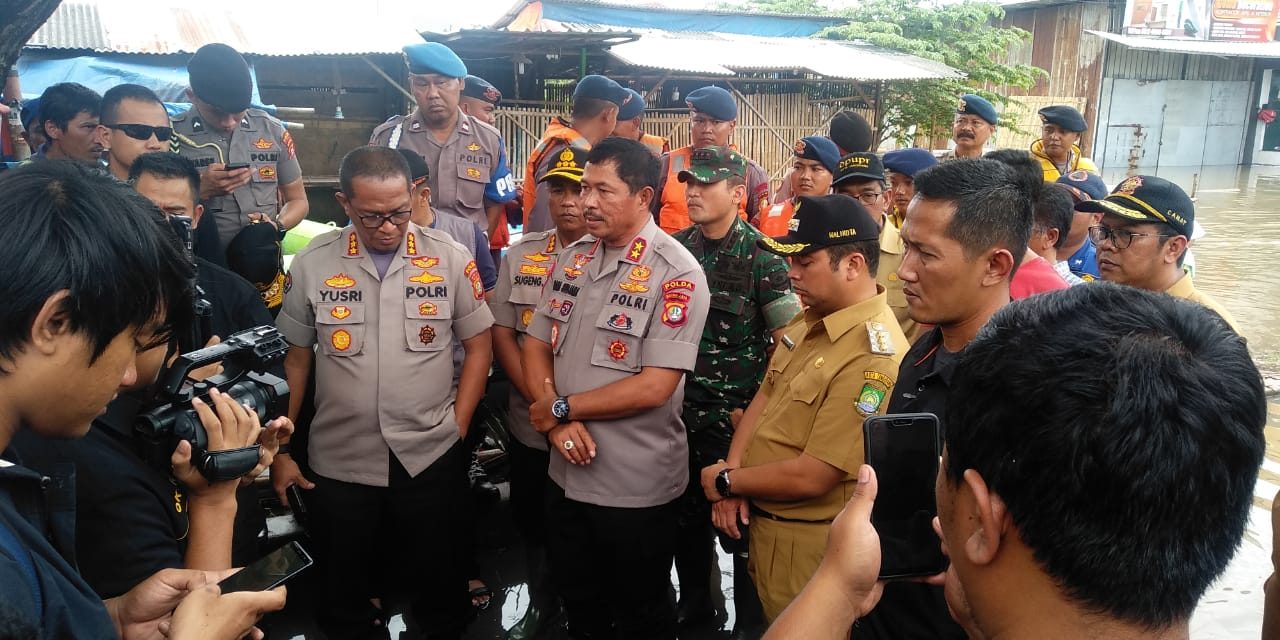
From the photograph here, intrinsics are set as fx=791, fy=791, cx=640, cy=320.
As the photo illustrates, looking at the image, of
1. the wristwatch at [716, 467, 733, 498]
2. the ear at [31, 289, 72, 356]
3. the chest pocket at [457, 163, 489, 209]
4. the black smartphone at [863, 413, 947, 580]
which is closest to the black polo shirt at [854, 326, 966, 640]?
the black smartphone at [863, 413, 947, 580]

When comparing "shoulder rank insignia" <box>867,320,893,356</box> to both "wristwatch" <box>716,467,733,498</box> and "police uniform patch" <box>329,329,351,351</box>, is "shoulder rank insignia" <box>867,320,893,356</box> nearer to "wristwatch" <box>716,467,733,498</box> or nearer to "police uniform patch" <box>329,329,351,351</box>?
"wristwatch" <box>716,467,733,498</box>

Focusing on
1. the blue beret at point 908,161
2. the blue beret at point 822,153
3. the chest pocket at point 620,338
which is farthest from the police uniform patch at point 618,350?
the blue beret at point 908,161

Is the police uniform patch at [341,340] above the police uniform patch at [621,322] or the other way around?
the other way around

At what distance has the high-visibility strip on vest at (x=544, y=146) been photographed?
470 cm

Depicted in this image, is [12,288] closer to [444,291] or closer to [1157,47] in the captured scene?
[444,291]

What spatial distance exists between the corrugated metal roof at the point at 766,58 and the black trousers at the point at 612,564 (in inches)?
356

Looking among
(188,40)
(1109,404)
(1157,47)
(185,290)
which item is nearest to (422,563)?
(185,290)

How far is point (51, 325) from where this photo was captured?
1243 mm

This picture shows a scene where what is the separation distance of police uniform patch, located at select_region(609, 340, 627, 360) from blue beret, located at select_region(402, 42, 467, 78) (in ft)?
7.02

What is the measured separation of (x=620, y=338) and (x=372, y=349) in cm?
98

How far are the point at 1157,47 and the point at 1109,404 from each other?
25609mm

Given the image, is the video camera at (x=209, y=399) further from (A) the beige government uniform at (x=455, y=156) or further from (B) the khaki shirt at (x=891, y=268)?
(B) the khaki shirt at (x=891, y=268)

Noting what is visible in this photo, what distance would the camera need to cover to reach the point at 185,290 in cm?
147

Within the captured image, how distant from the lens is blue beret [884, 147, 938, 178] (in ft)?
14.9
